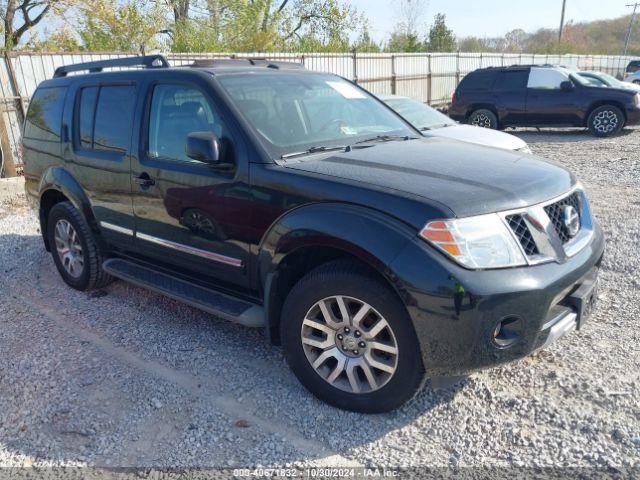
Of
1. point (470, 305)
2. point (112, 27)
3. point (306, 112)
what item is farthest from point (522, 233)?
point (112, 27)

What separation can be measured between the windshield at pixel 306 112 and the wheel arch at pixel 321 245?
56 cm

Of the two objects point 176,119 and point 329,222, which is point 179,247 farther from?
A: point 329,222

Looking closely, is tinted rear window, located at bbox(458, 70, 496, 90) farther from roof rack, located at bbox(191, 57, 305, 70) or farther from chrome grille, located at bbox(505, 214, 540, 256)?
chrome grille, located at bbox(505, 214, 540, 256)

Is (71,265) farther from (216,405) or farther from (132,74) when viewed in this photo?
(216,405)

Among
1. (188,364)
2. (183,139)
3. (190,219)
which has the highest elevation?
(183,139)

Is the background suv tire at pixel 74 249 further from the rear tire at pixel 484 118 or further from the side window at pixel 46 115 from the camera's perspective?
the rear tire at pixel 484 118

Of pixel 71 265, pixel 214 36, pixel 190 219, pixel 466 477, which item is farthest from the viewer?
pixel 214 36

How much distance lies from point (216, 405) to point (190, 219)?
121 centimetres

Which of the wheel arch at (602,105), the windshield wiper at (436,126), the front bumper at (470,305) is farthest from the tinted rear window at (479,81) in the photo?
the front bumper at (470,305)

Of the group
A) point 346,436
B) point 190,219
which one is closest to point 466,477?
point 346,436

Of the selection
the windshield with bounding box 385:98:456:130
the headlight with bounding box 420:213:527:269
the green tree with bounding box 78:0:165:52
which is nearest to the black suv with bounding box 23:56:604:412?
the headlight with bounding box 420:213:527:269

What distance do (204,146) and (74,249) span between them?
2.42 m

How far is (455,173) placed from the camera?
9.90ft

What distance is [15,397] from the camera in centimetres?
334
